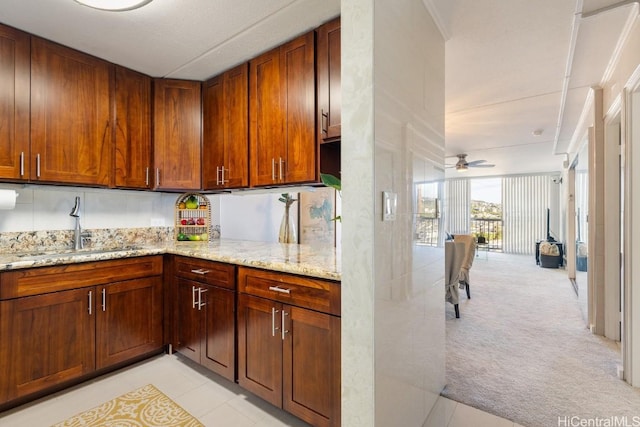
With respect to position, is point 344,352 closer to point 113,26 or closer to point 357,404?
point 357,404

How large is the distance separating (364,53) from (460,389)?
2.19 m

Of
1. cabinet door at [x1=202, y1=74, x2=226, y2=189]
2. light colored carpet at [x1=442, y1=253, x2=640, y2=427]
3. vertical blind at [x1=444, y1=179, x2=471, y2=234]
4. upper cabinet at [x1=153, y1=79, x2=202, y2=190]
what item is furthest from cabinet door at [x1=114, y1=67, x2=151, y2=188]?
vertical blind at [x1=444, y1=179, x2=471, y2=234]

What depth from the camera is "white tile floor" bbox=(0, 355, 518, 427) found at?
175cm

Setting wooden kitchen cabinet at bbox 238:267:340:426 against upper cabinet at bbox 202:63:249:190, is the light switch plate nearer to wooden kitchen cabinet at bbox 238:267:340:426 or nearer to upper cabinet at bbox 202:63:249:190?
wooden kitchen cabinet at bbox 238:267:340:426

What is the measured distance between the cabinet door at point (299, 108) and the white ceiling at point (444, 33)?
12 centimetres

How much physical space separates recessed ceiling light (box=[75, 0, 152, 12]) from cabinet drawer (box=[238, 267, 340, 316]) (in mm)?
1633

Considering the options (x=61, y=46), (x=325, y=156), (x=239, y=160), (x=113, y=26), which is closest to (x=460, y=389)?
(x=325, y=156)

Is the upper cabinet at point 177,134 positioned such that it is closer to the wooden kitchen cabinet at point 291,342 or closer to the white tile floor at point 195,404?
the wooden kitchen cabinet at point 291,342

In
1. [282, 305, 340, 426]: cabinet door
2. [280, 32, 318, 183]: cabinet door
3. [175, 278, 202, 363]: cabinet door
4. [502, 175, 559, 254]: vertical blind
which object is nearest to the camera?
[282, 305, 340, 426]: cabinet door

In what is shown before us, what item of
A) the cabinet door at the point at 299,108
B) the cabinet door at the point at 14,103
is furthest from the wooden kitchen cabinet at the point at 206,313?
the cabinet door at the point at 14,103

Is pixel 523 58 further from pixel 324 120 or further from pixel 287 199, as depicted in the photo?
pixel 287 199

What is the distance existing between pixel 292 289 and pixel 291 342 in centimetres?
29

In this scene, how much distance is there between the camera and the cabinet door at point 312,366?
4.83 ft

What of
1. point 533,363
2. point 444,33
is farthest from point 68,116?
point 533,363
